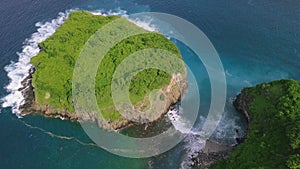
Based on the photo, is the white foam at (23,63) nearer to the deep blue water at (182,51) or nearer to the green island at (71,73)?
the deep blue water at (182,51)

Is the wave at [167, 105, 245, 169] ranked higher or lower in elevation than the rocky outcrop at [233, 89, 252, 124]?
lower

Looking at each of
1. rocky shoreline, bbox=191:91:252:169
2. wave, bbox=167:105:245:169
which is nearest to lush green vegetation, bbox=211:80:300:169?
rocky shoreline, bbox=191:91:252:169

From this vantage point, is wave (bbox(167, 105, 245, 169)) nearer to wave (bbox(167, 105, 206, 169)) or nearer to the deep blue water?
wave (bbox(167, 105, 206, 169))

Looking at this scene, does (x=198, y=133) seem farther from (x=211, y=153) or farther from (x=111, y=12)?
(x=111, y=12)

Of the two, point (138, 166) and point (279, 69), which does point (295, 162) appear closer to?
point (138, 166)

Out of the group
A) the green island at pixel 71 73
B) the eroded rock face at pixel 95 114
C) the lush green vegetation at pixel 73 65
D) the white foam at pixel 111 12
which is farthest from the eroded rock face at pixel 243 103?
the white foam at pixel 111 12

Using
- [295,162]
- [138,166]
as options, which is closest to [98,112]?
[138,166]

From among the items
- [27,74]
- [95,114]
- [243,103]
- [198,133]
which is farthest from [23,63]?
[243,103]
